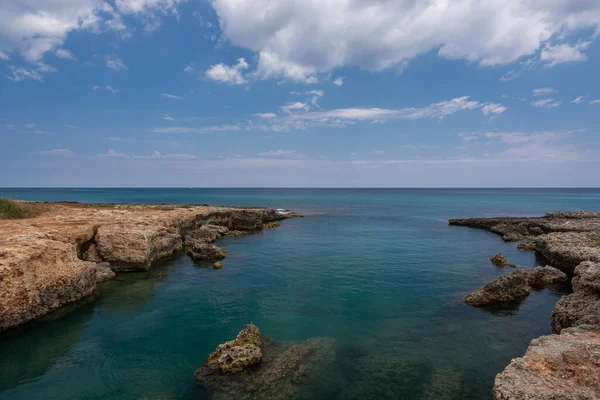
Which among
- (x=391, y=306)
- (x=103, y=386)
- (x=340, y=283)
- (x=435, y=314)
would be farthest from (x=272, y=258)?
(x=103, y=386)

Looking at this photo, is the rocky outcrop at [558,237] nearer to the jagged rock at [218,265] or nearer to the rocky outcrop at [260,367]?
the rocky outcrop at [260,367]

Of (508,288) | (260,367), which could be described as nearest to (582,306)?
(508,288)

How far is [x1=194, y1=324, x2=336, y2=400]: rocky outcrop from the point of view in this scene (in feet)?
42.5

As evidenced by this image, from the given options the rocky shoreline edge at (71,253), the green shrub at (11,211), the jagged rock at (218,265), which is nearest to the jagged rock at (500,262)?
the jagged rock at (218,265)

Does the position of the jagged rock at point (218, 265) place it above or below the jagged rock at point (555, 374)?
below

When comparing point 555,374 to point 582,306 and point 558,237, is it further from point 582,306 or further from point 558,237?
point 558,237

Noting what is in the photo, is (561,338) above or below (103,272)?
above

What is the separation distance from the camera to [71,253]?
23375 millimetres

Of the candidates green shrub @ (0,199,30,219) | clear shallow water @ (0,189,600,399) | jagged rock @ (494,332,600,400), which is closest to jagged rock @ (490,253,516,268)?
clear shallow water @ (0,189,600,399)

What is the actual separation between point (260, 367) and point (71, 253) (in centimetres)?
1752

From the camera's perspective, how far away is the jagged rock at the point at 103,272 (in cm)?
2740

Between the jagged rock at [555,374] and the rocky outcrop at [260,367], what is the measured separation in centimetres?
740

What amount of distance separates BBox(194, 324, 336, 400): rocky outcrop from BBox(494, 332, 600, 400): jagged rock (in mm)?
7399

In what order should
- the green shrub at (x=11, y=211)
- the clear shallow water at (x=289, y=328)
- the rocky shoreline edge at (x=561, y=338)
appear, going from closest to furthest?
the rocky shoreline edge at (x=561, y=338) → the clear shallow water at (x=289, y=328) → the green shrub at (x=11, y=211)
